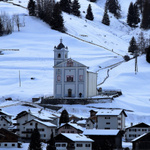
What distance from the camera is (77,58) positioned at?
110 metres

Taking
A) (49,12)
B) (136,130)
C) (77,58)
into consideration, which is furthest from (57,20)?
(136,130)

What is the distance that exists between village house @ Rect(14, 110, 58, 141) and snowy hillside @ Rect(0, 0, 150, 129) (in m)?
10.2

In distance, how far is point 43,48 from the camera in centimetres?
11744

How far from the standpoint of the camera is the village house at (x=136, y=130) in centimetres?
6444

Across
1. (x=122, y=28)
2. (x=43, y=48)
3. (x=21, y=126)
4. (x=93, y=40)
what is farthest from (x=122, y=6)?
(x=21, y=126)

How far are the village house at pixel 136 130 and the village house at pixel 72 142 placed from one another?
295 inches

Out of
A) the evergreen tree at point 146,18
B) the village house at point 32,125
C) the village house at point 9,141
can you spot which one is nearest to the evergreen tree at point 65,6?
the evergreen tree at point 146,18

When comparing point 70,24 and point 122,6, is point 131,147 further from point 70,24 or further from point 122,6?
point 122,6

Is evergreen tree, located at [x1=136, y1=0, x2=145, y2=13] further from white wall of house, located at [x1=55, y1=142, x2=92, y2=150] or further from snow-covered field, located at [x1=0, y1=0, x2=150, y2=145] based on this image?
white wall of house, located at [x1=55, y1=142, x2=92, y2=150]

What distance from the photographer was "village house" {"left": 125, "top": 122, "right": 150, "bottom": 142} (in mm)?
64438

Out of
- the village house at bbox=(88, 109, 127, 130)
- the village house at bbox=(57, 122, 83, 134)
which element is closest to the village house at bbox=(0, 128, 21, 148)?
the village house at bbox=(57, 122, 83, 134)

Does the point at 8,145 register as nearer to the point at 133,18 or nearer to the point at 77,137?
the point at 77,137

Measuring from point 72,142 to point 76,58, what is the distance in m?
53.4

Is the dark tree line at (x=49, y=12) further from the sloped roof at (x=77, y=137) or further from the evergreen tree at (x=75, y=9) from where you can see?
the sloped roof at (x=77, y=137)
